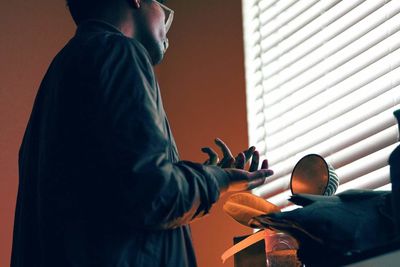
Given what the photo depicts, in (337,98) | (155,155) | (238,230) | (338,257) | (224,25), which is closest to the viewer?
(155,155)

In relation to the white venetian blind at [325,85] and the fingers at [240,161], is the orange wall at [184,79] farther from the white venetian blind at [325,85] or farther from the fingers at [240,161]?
the fingers at [240,161]

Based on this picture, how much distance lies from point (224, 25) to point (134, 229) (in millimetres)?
1414

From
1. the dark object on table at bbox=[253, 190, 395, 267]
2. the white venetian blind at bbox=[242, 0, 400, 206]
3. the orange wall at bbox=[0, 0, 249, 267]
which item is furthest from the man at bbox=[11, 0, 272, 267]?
the orange wall at bbox=[0, 0, 249, 267]

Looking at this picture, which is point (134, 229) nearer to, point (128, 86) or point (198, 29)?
point (128, 86)

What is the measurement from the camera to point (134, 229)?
1.21 metres

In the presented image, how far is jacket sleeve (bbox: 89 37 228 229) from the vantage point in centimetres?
117

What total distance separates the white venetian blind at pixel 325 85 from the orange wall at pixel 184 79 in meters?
0.08

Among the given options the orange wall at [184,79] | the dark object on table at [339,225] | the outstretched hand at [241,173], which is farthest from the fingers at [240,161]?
the orange wall at [184,79]

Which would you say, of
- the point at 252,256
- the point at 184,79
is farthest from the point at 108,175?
the point at 184,79

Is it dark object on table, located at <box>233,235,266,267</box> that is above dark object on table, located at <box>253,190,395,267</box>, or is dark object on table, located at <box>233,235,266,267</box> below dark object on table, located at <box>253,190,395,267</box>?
below

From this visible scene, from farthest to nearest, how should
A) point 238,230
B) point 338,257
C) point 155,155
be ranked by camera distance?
point 238,230 < point 338,257 < point 155,155

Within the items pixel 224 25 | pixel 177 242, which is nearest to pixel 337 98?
pixel 224 25

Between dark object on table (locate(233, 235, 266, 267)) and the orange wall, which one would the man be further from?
the orange wall

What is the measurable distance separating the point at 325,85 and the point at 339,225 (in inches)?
30.1
